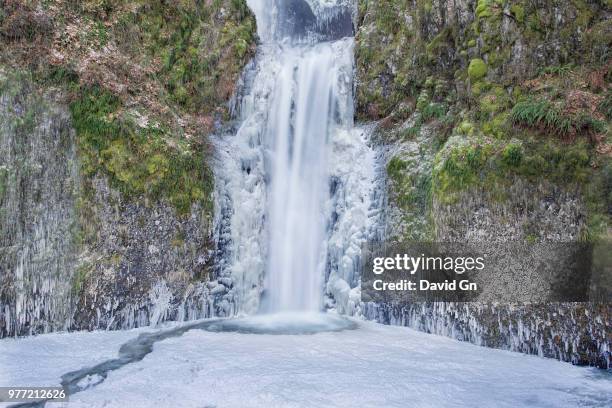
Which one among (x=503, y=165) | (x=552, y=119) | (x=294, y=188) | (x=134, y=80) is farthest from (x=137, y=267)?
(x=552, y=119)

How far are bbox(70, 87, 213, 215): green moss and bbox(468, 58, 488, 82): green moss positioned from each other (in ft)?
16.9

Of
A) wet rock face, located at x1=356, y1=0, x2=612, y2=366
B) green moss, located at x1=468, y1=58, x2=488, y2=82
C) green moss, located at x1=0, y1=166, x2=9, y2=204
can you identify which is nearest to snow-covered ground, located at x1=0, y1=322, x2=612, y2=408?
wet rock face, located at x1=356, y1=0, x2=612, y2=366

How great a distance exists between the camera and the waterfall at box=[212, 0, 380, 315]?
27.9 feet

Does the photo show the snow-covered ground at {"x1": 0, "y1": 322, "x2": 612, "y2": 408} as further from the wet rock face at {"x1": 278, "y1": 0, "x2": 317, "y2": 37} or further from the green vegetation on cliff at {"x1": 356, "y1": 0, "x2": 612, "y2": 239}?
the wet rock face at {"x1": 278, "y1": 0, "x2": 317, "y2": 37}

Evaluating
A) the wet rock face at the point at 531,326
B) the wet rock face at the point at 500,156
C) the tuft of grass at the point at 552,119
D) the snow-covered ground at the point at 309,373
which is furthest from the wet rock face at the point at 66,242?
the tuft of grass at the point at 552,119

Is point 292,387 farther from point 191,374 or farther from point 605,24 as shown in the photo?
point 605,24

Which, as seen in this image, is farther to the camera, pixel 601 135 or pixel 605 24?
pixel 605 24

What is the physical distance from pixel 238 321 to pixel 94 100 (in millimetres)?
4558

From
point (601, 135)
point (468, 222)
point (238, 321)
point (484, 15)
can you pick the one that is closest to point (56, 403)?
point (238, 321)

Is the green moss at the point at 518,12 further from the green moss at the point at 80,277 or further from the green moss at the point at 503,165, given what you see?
the green moss at the point at 80,277

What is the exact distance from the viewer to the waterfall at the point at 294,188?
27.9 ft

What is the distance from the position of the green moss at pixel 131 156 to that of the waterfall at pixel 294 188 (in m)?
0.73

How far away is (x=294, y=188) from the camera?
926cm

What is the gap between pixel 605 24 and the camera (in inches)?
274
